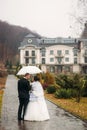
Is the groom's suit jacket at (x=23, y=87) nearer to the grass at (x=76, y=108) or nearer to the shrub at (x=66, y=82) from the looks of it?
the grass at (x=76, y=108)

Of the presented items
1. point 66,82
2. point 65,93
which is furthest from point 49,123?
point 66,82

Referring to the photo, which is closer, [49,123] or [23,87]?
[49,123]

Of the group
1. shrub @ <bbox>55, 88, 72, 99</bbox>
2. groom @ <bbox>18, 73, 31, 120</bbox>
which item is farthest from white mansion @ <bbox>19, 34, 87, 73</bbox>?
groom @ <bbox>18, 73, 31, 120</bbox>

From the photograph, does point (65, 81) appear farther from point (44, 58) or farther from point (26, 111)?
point (44, 58)

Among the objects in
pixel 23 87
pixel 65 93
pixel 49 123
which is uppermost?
pixel 23 87

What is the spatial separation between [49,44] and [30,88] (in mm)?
78967

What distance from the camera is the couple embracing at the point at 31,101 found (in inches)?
522

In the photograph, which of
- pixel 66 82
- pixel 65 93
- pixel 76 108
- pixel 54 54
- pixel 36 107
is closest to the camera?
pixel 36 107

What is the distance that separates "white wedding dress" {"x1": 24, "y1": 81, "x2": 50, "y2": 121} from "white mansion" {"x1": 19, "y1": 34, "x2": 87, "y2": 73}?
77039 millimetres

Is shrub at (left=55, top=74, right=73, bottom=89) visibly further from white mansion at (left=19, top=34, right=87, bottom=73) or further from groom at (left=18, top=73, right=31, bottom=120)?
white mansion at (left=19, top=34, right=87, bottom=73)

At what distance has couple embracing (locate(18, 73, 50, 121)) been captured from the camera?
13258 millimetres

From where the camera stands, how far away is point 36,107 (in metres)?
13.4

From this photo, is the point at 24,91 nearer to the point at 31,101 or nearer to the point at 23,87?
the point at 23,87

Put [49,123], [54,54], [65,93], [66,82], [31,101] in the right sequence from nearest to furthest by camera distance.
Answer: [49,123], [31,101], [65,93], [66,82], [54,54]
